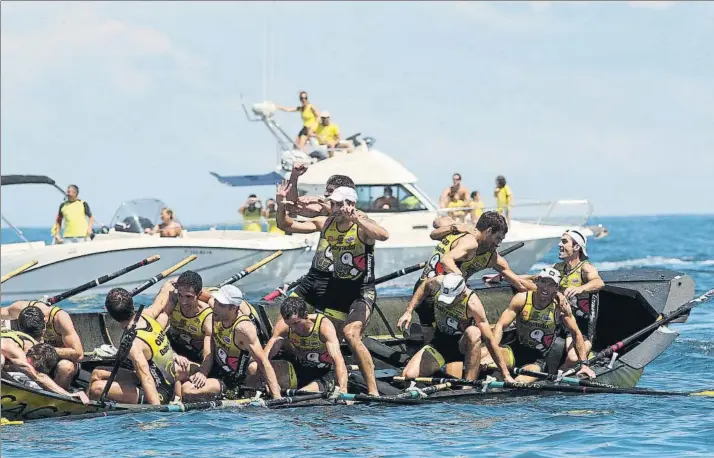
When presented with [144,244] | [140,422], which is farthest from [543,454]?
[144,244]

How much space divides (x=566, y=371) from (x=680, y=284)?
2.36 metres

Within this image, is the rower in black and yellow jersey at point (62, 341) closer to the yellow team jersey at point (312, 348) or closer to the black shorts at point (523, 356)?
the yellow team jersey at point (312, 348)

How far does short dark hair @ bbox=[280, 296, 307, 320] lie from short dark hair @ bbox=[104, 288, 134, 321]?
1564 mm

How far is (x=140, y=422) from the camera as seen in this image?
11.8 meters

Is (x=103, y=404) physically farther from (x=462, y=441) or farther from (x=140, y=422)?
(x=462, y=441)

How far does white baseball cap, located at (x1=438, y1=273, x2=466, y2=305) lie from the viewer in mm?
12938

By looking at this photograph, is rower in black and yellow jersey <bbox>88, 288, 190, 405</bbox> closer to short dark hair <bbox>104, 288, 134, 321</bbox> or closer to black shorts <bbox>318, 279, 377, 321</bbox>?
short dark hair <bbox>104, 288, 134, 321</bbox>

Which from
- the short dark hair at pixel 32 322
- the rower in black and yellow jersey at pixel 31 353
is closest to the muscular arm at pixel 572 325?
the rower in black and yellow jersey at pixel 31 353

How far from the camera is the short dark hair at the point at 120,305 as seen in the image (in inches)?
473

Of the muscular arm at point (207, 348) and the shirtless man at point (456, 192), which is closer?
the muscular arm at point (207, 348)

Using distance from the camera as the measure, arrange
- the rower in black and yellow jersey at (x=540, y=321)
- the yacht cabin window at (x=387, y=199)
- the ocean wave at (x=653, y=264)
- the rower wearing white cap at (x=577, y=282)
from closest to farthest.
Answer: the rower in black and yellow jersey at (x=540, y=321)
the rower wearing white cap at (x=577, y=282)
the yacht cabin window at (x=387, y=199)
the ocean wave at (x=653, y=264)

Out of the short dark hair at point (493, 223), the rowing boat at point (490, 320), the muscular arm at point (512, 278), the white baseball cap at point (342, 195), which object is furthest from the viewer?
the muscular arm at point (512, 278)

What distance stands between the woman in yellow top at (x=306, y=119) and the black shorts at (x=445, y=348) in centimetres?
1578

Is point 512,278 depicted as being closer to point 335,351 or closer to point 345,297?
point 345,297
